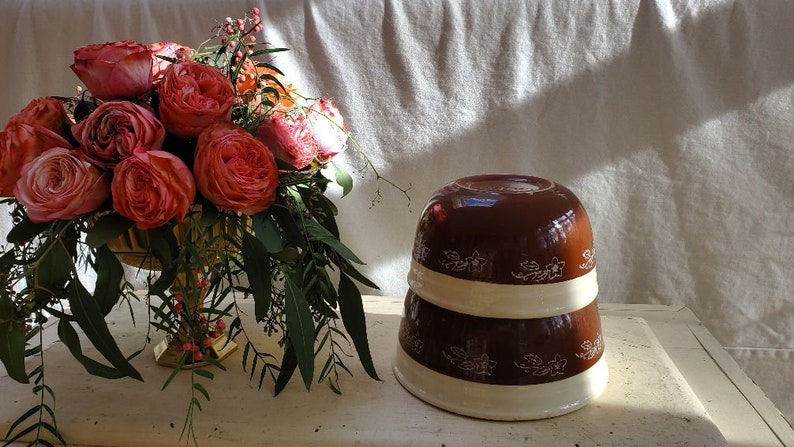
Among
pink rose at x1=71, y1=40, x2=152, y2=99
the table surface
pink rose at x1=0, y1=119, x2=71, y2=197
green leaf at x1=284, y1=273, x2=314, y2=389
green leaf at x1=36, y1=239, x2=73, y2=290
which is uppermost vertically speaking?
pink rose at x1=71, y1=40, x2=152, y2=99

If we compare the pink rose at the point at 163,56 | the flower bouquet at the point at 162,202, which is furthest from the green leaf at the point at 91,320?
the pink rose at the point at 163,56

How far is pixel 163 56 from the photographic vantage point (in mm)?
626

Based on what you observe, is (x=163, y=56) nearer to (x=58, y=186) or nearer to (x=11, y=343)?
(x=58, y=186)

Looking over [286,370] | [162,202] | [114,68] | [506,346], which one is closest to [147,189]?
[162,202]

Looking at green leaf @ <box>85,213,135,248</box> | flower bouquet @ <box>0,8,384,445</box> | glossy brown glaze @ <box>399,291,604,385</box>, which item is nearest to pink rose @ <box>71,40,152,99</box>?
flower bouquet @ <box>0,8,384,445</box>

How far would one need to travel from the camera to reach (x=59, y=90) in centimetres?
101

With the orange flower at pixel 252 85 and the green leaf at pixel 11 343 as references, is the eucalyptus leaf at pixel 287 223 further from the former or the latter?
the green leaf at pixel 11 343

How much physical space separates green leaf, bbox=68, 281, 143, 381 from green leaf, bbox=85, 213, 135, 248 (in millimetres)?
41

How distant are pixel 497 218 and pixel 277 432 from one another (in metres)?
0.27

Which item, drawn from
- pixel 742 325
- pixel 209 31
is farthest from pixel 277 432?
pixel 742 325

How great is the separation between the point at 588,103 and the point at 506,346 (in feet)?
1.62

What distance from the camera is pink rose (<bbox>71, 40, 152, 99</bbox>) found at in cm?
57

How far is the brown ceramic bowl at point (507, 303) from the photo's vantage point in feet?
1.93

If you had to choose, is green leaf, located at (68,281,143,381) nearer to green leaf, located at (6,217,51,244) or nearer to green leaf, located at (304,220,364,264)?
green leaf, located at (6,217,51,244)
